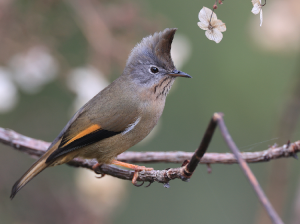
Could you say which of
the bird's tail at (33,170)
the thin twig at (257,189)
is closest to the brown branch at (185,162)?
the thin twig at (257,189)

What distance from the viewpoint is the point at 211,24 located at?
5.74 feet

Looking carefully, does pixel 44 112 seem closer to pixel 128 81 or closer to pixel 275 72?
pixel 128 81

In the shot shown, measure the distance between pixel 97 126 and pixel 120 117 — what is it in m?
0.20

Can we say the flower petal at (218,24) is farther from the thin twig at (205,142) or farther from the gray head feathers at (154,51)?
the gray head feathers at (154,51)

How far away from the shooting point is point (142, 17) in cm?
343

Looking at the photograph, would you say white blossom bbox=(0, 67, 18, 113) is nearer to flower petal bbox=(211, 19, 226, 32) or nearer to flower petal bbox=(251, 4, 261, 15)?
flower petal bbox=(211, 19, 226, 32)

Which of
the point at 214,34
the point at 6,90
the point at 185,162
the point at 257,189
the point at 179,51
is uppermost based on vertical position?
the point at 214,34

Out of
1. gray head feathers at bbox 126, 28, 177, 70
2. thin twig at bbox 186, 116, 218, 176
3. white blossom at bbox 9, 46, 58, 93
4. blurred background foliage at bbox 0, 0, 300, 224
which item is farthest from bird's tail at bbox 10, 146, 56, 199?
thin twig at bbox 186, 116, 218, 176

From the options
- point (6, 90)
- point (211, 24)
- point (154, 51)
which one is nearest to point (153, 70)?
point (154, 51)

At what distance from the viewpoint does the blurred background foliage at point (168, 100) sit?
11.0 ft

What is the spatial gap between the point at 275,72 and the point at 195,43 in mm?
1332

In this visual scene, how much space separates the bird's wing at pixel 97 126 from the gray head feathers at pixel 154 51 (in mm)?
474

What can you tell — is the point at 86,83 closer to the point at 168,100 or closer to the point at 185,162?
the point at 185,162

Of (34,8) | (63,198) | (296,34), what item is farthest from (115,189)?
(296,34)
